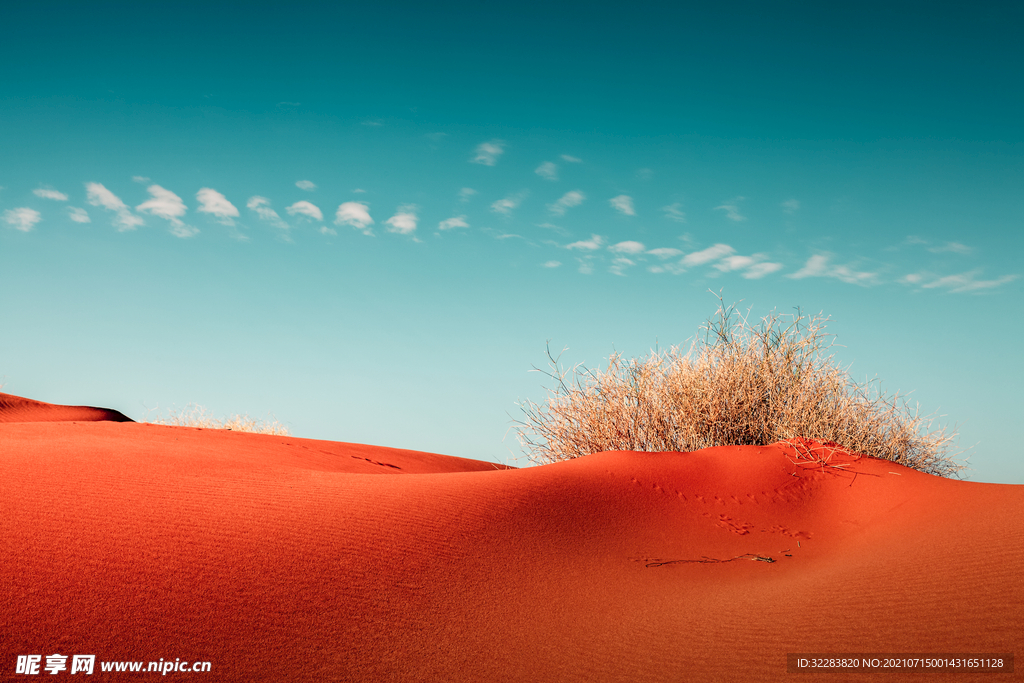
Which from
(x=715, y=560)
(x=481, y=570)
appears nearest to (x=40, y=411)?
(x=481, y=570)

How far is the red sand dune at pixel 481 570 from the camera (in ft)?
8.02

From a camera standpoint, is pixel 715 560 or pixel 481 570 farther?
pixel 715 560

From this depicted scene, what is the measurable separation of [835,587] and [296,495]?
11.0 ft

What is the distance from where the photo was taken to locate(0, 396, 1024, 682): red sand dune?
2.44 meters

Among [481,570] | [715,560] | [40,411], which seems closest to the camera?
[481,570]

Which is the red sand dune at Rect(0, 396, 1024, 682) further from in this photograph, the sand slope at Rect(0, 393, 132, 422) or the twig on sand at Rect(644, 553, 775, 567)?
the sand slope at Rect(0, 393, 132, 422)

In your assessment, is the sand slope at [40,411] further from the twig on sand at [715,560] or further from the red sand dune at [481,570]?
the twig on sand at [715,560]

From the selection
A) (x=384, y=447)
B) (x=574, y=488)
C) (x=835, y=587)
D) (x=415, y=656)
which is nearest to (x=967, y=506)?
(x=835, y=587)

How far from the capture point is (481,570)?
134 inches

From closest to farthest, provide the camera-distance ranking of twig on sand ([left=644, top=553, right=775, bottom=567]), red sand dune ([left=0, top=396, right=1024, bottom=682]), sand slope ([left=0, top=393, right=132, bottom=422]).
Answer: red sand dune ([left=0, top=396, right=1024, bottom=682])
twig on sand ([left=644, top=553, right=775, bottom=567])
sand slope ([left=0, top=393, right=132, bottom=422])

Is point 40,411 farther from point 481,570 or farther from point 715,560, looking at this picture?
point 715,560

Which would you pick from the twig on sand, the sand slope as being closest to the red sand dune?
the twig on sand

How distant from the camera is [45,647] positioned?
7.45 feet

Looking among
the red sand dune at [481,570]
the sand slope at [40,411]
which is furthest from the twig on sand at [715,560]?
the sand slope at [40,411]
